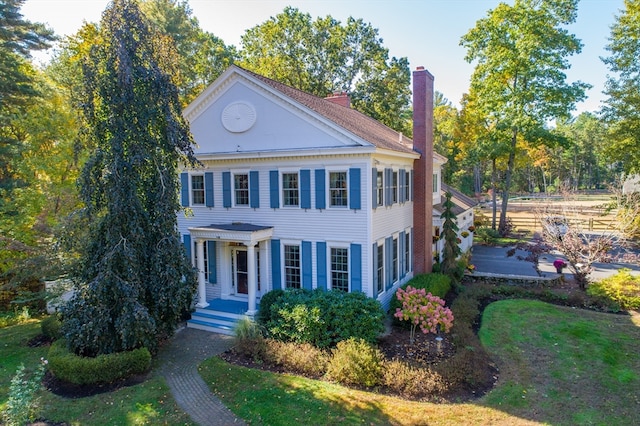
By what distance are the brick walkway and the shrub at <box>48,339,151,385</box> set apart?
2.65 ft

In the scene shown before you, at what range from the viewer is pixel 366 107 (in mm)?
35938

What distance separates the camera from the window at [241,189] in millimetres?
15609

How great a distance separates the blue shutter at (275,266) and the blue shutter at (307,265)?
3.48 ft

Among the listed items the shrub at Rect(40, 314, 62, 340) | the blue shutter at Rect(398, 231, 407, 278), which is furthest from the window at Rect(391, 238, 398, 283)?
the shrub at Rect(40, 314, 62, 340)

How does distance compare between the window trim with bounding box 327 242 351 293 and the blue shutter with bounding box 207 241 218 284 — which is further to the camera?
the blue shutter with bounding box 207 241 218 284

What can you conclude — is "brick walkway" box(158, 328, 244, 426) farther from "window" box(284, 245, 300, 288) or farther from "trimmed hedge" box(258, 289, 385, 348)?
"window" box(284, 245, 300, 288)

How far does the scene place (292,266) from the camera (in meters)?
14.9

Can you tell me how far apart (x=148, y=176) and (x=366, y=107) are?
89.2ft

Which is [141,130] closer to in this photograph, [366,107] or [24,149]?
[24,149]

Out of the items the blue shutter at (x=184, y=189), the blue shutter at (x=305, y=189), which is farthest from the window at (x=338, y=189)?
the blue shutter at (x=184, y=189)

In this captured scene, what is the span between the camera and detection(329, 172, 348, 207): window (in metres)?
13.8

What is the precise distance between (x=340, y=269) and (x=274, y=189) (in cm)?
385

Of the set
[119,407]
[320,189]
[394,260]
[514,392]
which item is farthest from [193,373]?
[394,260]

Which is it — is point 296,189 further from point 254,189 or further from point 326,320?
point 326,320
